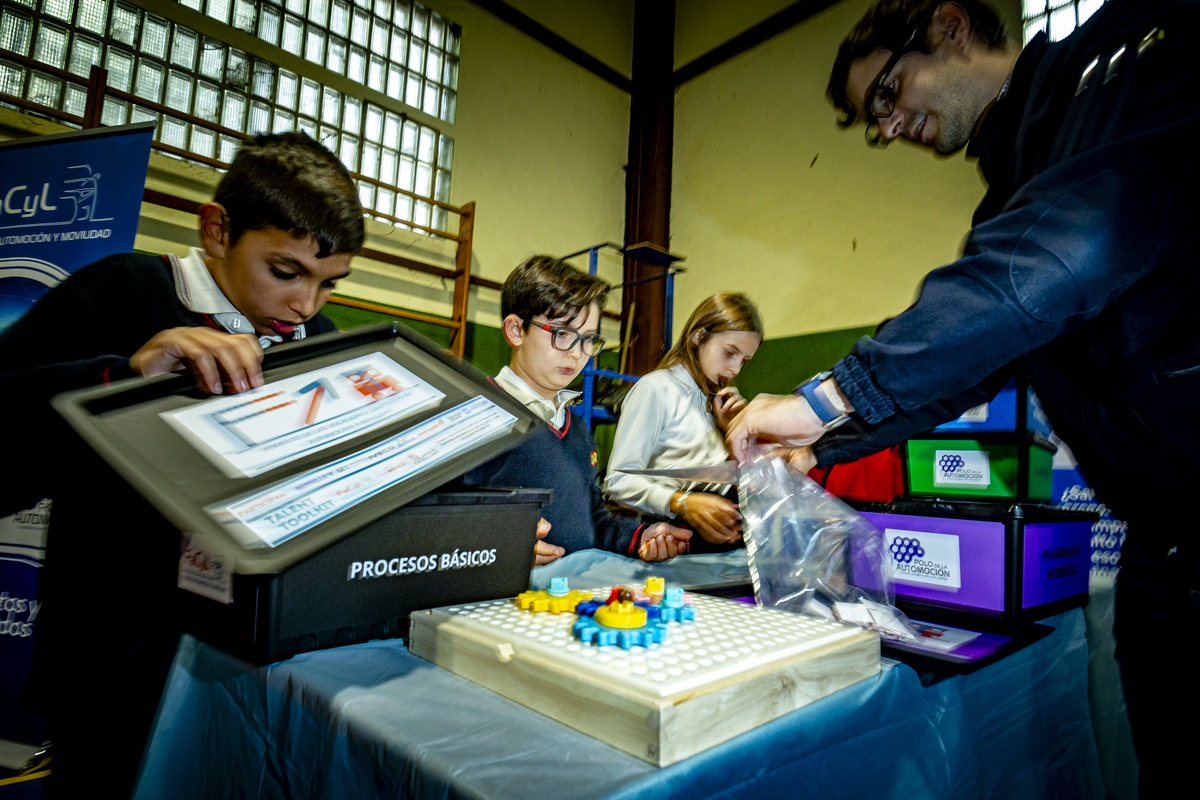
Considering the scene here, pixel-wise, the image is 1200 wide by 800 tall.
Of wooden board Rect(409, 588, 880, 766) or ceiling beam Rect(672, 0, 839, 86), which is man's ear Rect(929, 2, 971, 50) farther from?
ceiling beam Rect(672, 0, 839, 86)

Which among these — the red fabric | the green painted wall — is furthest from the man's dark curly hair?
the green painted wall

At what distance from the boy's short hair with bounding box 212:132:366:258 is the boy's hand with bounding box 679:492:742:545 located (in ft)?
2.79

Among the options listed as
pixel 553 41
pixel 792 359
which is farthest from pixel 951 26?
pixel 553 41

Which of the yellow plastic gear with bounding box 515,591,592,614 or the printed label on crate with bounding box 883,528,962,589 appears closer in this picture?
the yellow plastic gear with bounding box 515,591,592,614

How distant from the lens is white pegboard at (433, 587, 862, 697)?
29cm

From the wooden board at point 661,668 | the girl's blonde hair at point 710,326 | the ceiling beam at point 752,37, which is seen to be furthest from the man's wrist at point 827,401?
the ceiling beam at point 752,37

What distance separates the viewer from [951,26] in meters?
0.74

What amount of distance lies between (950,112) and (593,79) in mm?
4183

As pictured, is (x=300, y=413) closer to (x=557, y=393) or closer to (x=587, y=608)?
(x=587, y=608)

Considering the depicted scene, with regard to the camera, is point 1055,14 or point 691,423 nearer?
point 691,423

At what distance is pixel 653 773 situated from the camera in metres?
0.27

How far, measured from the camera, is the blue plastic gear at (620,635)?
1.10 feet

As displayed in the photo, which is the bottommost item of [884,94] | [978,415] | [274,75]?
[978,415]

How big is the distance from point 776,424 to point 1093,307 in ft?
0.99
